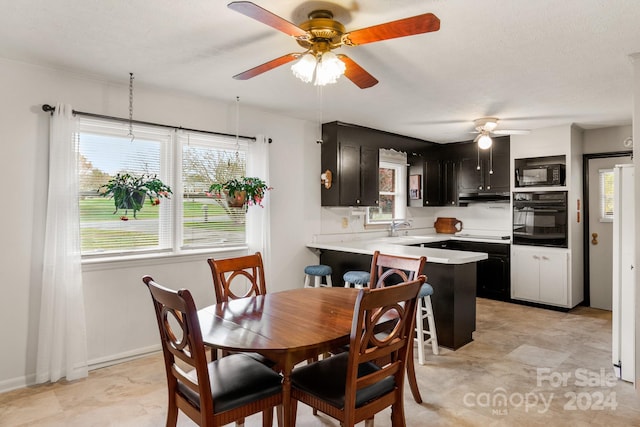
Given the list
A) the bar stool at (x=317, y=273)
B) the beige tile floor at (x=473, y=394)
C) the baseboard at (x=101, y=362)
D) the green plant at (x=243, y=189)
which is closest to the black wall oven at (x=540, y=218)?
the beige tile floor at (x=473, y=394)

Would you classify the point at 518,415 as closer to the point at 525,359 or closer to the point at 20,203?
the point at 525,359

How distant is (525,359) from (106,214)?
3.80 m

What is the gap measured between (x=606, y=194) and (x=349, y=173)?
331 centimetres

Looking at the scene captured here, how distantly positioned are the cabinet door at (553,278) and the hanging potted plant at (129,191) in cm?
460

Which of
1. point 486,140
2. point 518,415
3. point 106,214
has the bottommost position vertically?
point 518,415

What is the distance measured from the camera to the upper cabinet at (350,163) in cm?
455

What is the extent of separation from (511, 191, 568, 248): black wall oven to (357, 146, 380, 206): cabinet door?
1.97 meters

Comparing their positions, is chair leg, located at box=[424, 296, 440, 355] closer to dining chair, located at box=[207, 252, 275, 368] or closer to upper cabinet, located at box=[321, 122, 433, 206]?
dining chair, located at box=[207, 252, 275, 368]

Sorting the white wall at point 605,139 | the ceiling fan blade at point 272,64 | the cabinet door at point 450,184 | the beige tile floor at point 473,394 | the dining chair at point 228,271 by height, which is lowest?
the beige tile floor at point 473,394

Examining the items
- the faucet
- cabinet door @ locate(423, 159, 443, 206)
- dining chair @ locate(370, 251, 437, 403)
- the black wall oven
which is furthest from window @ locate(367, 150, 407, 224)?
dining chair @ locate(370, 251, 437, 403)

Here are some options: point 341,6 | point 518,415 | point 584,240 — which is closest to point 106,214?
point 341,6

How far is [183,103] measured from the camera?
11.8 ft

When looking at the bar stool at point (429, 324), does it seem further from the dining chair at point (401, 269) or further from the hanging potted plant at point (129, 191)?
the hanging potted plant at point (129, 191)

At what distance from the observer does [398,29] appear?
1638 millimetres
